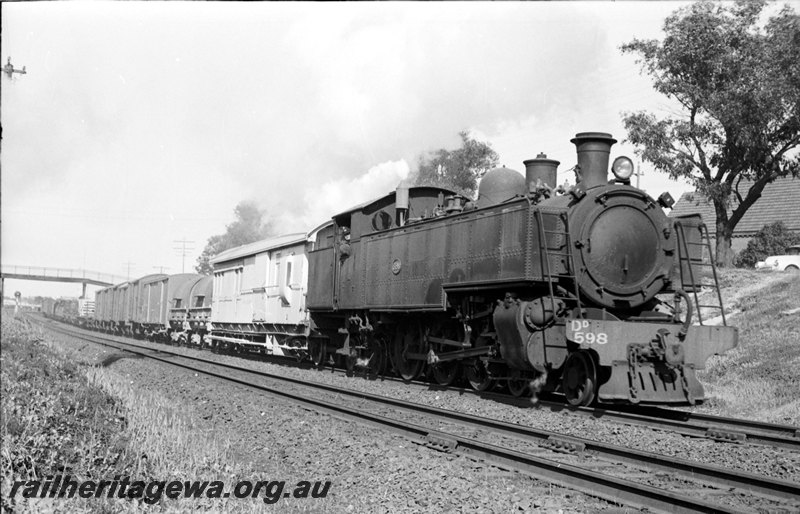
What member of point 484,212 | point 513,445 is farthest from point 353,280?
point 513,445

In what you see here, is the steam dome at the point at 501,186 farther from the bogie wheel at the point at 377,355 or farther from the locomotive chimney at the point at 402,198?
the bogie wheel at the point at 377,355

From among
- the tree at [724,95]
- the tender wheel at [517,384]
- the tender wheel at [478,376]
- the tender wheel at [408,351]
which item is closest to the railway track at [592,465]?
the tender wheel at [517,384]

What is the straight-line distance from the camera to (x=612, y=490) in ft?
19.9

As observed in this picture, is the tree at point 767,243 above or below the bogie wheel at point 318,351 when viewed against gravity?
above

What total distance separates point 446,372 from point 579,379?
3.37 m

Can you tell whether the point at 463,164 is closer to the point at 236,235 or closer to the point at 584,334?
the point at 584,334

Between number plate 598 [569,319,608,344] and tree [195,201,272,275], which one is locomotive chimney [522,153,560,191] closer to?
number plate 598 [569,319,608,344]

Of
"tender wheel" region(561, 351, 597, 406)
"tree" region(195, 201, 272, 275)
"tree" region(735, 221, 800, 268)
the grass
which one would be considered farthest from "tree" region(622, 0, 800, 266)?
"tree" region(195, 201, 272, 275)

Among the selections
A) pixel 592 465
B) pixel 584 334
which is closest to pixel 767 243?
pixel 584 334

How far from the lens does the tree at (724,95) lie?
78.3 ft

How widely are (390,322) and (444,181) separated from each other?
710 inches

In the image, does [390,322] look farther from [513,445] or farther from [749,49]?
[749,49]

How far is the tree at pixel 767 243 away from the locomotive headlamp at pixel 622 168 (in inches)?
1180

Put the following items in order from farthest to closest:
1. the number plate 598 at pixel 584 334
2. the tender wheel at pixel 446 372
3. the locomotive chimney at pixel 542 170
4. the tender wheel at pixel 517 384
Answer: the tender wheel at pixel 446 372, the locomotive chimney at pixel 542 170, the tender wheel at pixel 517 384, the number plate 598 at pixel 584 334
